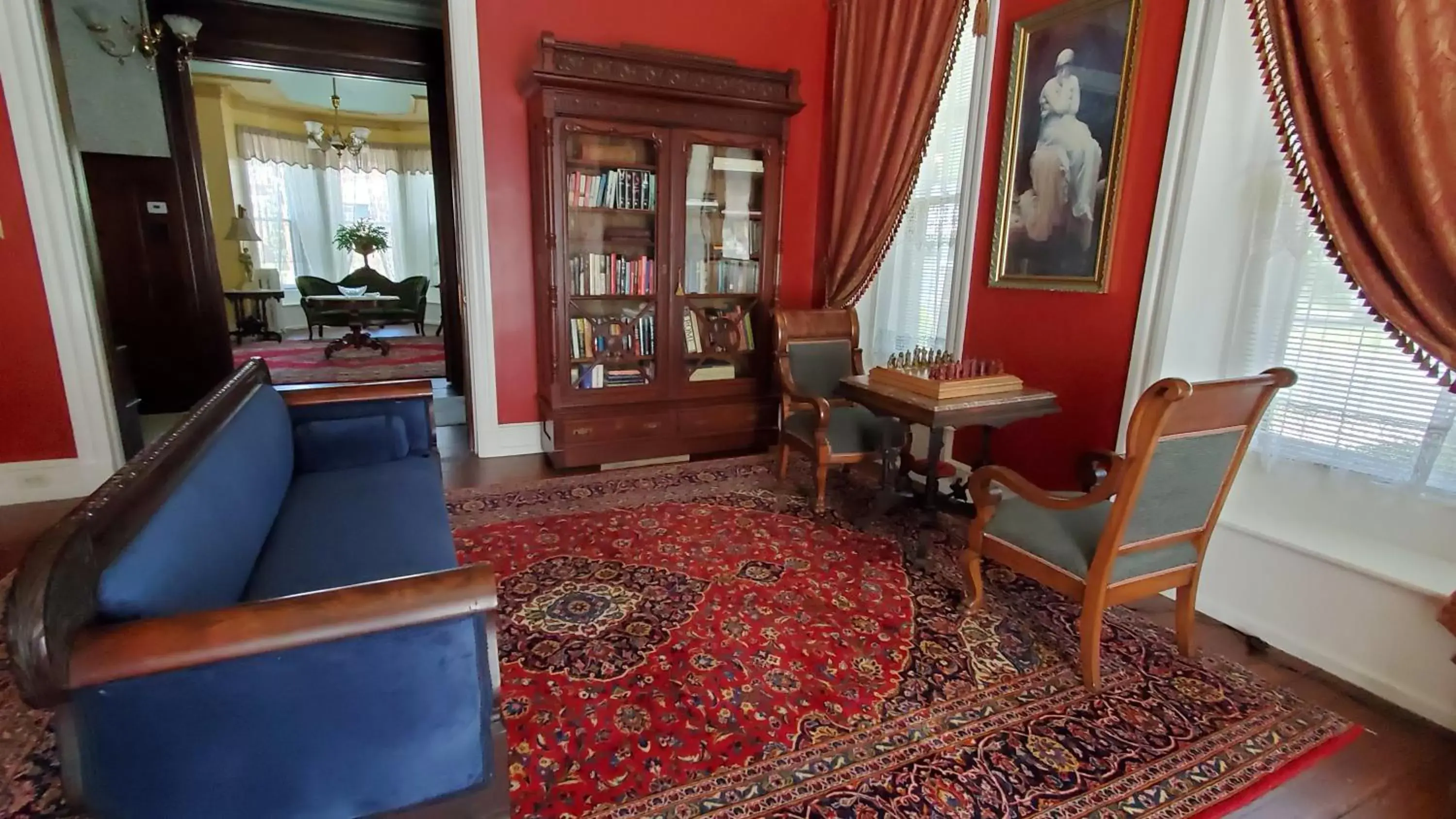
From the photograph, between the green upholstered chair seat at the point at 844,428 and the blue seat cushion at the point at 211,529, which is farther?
the green upholstered chair seat at the point at 844,428

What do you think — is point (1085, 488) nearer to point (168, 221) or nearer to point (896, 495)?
point (896, 495)

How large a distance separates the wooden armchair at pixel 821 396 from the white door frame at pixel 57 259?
336cm

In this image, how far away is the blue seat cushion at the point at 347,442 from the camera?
247 cm

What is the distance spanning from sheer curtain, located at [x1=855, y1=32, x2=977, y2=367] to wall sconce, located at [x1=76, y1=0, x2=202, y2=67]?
4.78 metres

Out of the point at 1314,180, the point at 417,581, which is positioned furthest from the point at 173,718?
the point at 1314,180

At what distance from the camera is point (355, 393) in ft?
8.42

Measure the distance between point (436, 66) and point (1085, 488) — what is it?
514cm

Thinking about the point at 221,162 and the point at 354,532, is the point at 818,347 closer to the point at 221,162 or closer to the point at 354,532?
the point at 354,532

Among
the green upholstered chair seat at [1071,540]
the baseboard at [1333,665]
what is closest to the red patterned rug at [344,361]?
the green upholstered chair seat at [1071,540]

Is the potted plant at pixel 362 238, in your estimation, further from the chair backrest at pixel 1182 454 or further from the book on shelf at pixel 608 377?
the chair backrest at pixel 1182 454

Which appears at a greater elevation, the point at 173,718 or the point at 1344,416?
the point at 1344,416

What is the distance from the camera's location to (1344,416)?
2.09m

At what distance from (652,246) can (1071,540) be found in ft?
8.60

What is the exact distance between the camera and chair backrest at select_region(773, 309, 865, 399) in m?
3.47
